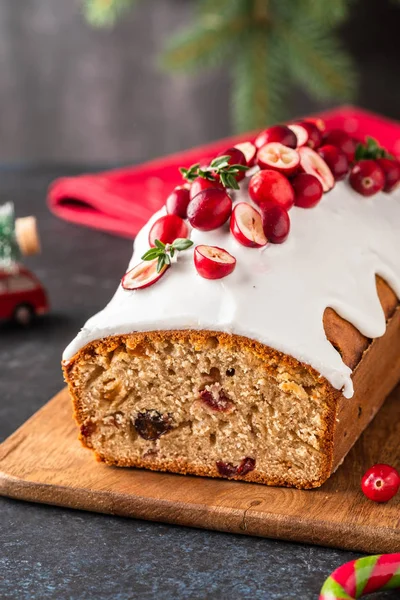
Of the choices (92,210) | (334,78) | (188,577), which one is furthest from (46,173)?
(188,577)

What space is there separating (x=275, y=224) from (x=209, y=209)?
173 mm

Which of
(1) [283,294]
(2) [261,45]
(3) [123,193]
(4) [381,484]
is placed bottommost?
(3) [123,193]

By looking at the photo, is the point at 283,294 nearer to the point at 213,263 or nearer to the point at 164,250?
the point at 213,263

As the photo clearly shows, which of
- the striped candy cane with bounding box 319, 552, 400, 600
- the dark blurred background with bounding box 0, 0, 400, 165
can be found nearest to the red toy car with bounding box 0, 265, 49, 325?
the striped candy cane with bounding box 319, 552, 400, 600

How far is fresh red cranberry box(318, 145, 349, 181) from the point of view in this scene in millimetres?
2947

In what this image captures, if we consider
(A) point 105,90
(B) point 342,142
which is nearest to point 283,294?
(B) point 342,142

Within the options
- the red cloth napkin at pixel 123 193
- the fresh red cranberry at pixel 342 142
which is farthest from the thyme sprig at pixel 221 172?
the red cloth napkin at pixel 123 193

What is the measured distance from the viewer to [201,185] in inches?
104

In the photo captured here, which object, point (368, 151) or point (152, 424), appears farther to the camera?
point (368, 151)

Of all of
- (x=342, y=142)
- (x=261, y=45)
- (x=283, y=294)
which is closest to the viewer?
(x=283, y=294)

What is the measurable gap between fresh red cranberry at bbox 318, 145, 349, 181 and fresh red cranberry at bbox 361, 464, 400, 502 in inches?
39.1

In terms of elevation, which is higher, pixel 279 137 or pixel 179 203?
pixel 279 137

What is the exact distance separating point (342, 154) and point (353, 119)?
83.0 inches

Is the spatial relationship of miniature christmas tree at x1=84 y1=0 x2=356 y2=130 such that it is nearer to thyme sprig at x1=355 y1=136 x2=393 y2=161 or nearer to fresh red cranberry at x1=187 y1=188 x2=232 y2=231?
thyme sprig at x1=355 y1=136 x2=393 y2=161
